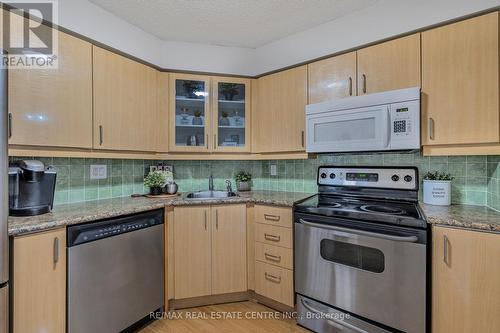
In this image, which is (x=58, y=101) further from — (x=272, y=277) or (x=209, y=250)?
(x=272, y=277)

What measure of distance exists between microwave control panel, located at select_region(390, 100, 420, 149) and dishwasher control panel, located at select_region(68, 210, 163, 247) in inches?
68.5

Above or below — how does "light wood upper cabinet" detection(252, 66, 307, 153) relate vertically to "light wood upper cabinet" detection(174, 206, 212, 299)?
above

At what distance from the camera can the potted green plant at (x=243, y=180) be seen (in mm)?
2717

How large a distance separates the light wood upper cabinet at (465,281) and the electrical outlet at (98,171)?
2354 mm

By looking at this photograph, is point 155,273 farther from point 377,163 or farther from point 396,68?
point 396,68

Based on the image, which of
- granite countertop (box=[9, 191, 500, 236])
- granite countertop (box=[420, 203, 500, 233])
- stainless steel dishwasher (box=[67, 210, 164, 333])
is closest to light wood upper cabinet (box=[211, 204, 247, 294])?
granite countertop (box=[9, 191, 500, 236])

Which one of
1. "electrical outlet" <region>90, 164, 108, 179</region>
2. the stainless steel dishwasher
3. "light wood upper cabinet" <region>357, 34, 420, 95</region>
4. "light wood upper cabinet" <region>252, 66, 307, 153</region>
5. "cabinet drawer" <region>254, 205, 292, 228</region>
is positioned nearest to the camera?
the stainless steel dishwasher

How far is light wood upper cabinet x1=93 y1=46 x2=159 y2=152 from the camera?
6.26ft

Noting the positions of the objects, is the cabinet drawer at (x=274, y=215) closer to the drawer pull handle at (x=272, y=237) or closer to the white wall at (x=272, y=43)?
the drawer pull handle at (x=272, y=237)

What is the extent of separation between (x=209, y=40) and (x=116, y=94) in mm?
979

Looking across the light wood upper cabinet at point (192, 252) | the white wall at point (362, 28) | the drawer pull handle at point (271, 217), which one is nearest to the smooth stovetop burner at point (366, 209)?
the drawer pull handle at point (271, 217)

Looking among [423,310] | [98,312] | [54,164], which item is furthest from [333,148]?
[54,164]

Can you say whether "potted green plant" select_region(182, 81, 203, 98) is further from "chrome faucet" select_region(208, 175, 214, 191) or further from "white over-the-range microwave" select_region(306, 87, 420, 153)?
"white over-the-range microwave" select_region(306, 87, 420, 153)

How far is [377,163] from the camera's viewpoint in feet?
7.02
